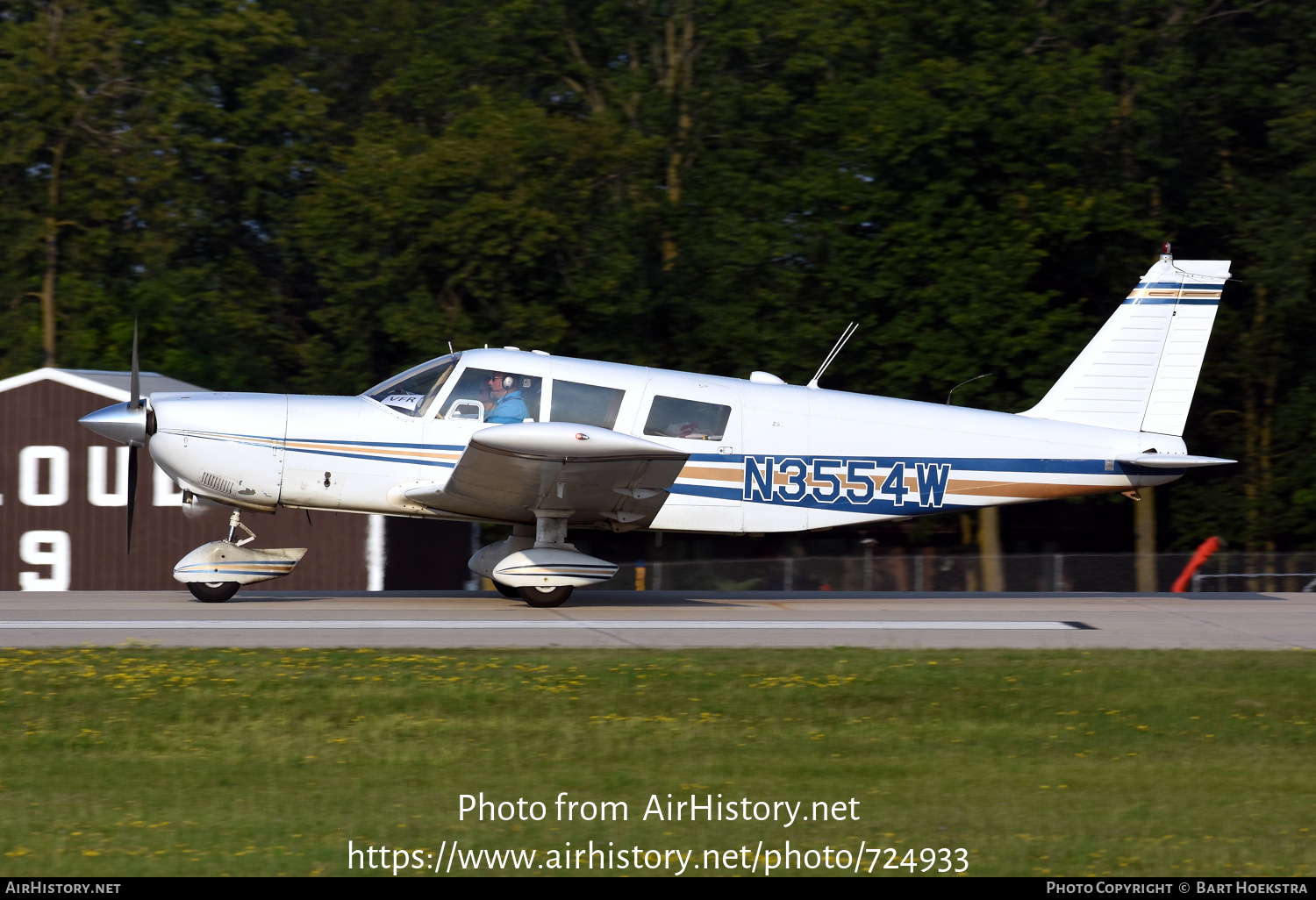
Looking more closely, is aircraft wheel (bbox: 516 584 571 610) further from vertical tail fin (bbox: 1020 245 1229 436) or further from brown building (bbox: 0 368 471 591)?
vertical tail fin (bbox: 1020 245 1229 436)

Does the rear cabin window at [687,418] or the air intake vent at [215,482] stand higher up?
the rear cabin window at [687,418]

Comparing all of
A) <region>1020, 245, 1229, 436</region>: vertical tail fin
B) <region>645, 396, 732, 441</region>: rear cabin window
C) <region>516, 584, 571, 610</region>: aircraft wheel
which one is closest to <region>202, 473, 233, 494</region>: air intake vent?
<region>516, 584, 571, 610</region>: aircraft wheel

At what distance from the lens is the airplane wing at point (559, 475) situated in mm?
10797

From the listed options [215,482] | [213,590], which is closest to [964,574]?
[213,590]

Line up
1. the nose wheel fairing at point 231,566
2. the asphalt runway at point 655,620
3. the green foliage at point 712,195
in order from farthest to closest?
the green foliage at point 712,195 → the nose wheel fairing at point 231,566 → the asphalt runway at point 655,620

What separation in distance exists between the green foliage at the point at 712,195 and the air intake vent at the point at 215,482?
312 inches

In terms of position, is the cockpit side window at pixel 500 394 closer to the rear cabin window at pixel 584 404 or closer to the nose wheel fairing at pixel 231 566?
the rear cabin window at pixel 584 404

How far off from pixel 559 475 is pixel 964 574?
6.72 meters

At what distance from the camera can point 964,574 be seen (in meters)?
16.2

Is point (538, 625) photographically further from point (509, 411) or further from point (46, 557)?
point (46, 557)

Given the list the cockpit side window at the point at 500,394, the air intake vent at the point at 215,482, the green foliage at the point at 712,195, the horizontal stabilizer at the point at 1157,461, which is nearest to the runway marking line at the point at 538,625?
the air intake vent at the point at 215,482

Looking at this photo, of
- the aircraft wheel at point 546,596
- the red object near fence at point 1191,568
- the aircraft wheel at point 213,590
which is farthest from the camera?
the red object near fence at point 1191,568

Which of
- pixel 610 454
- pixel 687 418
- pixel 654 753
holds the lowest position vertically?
pixel 654 753

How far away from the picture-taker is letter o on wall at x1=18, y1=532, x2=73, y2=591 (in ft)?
47.8
